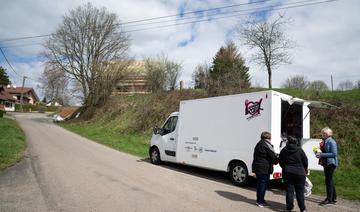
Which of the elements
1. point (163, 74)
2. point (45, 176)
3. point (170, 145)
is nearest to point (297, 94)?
point (170, 145)

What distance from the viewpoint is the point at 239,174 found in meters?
9.46

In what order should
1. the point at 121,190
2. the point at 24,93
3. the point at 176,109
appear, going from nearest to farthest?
the point at 121,190
the point at 176,109
the point at 24,93

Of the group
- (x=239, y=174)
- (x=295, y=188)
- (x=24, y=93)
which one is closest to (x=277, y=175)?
(x=239, y=174)

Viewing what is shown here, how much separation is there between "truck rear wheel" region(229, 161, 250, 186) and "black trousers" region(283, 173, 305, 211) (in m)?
2.48

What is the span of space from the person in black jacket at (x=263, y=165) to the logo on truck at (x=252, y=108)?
143 cm

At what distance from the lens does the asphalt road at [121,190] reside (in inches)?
264

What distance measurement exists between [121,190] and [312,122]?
10211mm

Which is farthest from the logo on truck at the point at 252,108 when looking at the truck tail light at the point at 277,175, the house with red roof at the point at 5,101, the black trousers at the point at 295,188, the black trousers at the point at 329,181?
the house with red roof at the point at 5,101

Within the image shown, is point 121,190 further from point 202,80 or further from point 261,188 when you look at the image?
point 202,80

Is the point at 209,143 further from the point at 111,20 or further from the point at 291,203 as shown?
the point at 111,20

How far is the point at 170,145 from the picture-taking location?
12.7 m

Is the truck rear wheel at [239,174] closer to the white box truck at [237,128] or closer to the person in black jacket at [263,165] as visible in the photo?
the white box truck at [237,128]

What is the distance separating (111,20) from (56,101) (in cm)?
6447

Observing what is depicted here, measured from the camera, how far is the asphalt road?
670cm
